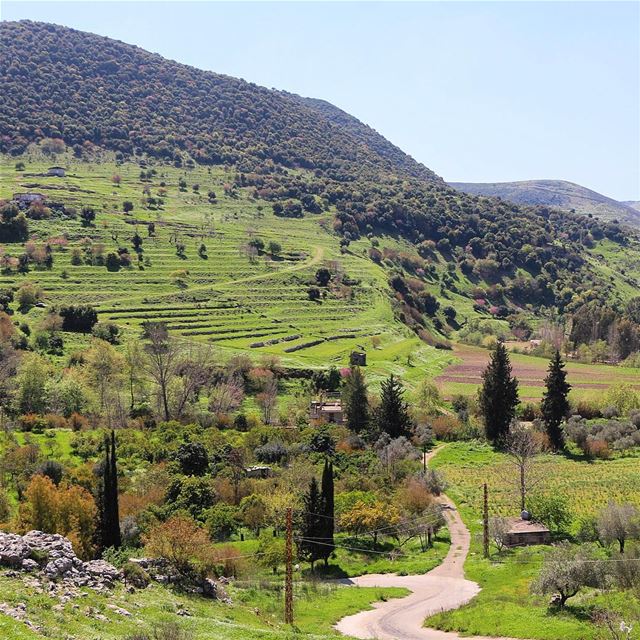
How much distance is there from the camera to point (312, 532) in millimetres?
48906

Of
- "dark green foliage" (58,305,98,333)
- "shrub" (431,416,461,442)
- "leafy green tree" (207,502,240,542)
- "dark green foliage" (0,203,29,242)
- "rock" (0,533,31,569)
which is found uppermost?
"dark green foliage" (0,203,29,242)

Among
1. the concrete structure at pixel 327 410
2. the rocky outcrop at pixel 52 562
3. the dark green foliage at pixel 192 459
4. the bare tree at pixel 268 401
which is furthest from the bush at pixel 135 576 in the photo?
the concrete structure at pixel 327 410

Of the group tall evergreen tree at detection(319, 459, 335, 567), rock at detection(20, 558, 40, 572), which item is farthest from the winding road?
rock at detection(20, 558, 40, 572)

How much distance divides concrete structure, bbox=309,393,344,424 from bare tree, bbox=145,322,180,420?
19093 mm

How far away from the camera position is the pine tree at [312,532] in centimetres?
4894

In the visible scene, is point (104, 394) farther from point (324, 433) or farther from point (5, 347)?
point (324, 433)

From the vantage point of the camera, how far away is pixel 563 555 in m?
37.9

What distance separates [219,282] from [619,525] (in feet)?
348

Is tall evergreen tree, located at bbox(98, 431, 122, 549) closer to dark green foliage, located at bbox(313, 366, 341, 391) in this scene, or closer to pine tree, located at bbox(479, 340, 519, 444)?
pine tree, located at bbox(479, 340, 519, 444)

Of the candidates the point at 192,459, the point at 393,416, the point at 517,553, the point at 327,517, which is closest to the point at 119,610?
the point at 327,517

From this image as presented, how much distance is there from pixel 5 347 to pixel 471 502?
65.5 meters

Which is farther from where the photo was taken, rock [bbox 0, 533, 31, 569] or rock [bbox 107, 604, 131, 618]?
rock [bbox 0, 533, 31, 569]

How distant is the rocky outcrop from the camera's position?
28.7 m

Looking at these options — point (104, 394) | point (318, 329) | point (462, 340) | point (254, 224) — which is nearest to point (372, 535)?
point (104, 394)
